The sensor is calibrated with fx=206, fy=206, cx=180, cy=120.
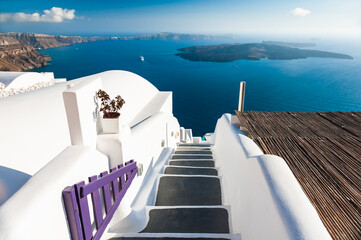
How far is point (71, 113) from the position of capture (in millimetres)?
2268

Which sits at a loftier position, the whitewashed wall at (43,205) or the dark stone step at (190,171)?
the whitewashed wall at (43,205)

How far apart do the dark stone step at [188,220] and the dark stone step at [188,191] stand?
39 cm

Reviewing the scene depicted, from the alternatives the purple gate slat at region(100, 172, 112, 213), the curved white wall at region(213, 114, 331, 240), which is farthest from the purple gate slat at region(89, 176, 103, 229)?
the curved white wall at region(213, 114, 331, 240)

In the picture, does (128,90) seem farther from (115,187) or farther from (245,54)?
(245,54)

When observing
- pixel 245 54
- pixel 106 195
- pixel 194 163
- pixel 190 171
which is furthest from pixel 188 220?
pixel 245 54

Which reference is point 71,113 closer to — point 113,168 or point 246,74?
point 113,168

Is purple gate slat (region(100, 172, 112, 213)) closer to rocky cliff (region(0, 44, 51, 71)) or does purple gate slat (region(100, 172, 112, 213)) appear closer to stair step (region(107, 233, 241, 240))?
stair step (region(107, 233, 241, 240))

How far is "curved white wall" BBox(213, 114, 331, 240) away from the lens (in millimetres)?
1619

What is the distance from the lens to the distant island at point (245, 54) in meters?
110

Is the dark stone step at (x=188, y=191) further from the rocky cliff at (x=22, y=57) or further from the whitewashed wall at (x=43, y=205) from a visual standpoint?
the rocky cliff at (x=22, y=57)

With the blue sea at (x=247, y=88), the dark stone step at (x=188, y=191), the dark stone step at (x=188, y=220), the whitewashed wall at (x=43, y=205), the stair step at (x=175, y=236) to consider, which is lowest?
the blue sea at (x=247, y=88)

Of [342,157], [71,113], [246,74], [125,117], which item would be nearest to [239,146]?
[342,157]

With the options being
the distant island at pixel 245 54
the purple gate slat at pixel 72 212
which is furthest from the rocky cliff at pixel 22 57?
the purple gate slat at pixel 72 212

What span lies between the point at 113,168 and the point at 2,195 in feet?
3.67
